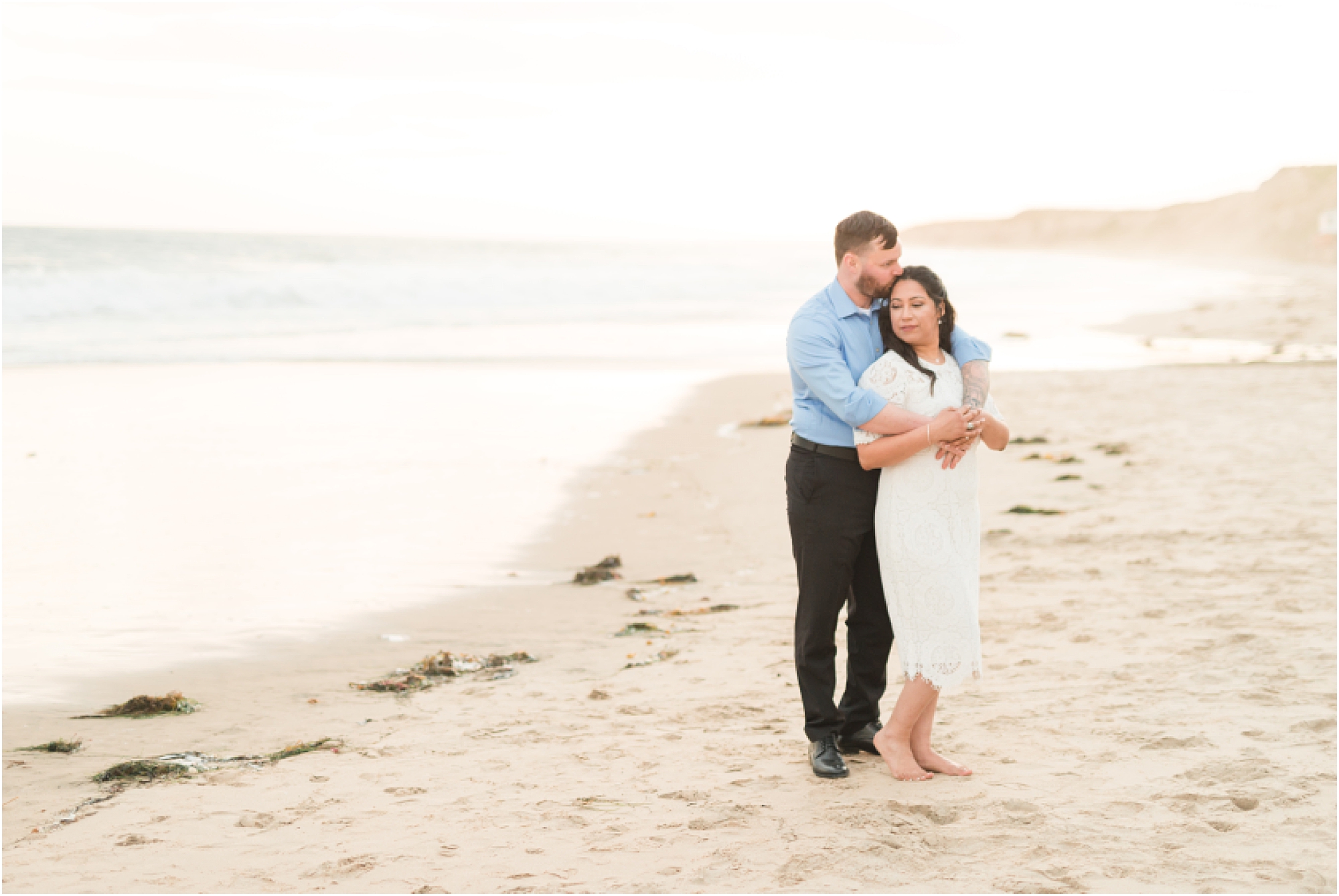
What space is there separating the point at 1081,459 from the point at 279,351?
558 inches

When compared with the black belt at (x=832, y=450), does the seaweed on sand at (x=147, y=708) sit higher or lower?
lower

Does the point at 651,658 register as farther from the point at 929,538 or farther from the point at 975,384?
the point at 975,384

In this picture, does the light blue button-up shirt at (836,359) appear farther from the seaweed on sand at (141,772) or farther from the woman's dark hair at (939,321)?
the seaweed on sand at (141,772)

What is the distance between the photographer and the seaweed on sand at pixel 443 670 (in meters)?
5.05

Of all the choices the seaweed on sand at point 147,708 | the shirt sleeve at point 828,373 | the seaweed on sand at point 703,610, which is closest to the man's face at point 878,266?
the shirt sleeve at point 828,373

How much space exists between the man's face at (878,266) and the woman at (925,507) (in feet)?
0.14

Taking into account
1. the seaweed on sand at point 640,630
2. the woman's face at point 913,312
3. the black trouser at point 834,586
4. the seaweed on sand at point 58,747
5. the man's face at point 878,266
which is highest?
the man's face at point 878,266

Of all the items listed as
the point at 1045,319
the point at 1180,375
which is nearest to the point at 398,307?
the point at 1045,319

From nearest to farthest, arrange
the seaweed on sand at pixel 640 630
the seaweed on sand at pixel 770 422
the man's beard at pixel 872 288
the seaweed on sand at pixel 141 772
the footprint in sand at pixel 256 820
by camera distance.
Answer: the footprint in sand at pixel 256 820 → the man's beard at pixel 872 288 → the seaweed on sand at pixel 141 772 → the seaweed on sand at pixel 640 630 → the seaweed on sand at pixel 770 422

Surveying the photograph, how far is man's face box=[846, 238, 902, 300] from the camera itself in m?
3.65

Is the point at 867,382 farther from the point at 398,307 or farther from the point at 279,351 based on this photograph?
the point at 398,307

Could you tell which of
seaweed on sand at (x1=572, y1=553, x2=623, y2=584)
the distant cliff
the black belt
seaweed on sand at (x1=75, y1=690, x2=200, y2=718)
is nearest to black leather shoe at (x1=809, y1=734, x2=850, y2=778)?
the black belt

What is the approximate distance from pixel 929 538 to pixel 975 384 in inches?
21.0

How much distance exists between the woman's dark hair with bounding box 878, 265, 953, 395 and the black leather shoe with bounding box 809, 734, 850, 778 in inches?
51.3
